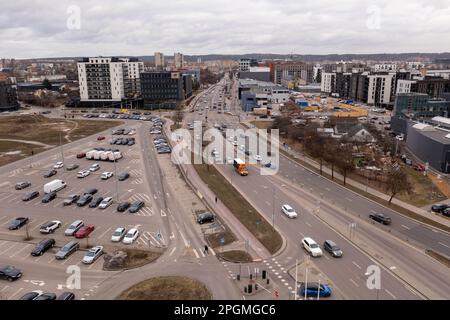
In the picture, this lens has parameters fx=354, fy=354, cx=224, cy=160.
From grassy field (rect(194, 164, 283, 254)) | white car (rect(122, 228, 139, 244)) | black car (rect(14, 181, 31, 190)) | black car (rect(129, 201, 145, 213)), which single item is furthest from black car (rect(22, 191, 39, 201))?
grassy field (rect(194, 164, 283, 254))

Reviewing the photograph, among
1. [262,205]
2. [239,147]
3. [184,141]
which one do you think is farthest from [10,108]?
[262,205]

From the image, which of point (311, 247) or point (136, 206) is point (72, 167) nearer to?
point (136, 206)

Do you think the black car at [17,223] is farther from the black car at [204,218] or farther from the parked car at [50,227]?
the black car at [204,218]

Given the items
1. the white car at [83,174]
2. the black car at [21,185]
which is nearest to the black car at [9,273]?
the black car at [21,185]

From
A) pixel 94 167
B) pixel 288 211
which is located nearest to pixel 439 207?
pixel 288 211

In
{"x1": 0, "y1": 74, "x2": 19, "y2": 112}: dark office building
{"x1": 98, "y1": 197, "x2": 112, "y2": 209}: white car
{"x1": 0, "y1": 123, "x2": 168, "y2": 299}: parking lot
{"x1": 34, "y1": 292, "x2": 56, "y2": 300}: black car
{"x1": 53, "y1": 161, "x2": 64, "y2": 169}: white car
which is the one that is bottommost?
{"x1": 0, "y1": 123, "x2": 168, "y2": 299}: parking lot

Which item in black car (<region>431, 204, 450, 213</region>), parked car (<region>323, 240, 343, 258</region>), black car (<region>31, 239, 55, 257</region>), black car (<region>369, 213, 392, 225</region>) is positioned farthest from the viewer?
black car (<region>431, 204, 450, 213</region>)

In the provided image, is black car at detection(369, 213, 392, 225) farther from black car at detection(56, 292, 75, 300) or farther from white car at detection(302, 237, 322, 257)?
black car at detection(56, 292, 75, 300)
